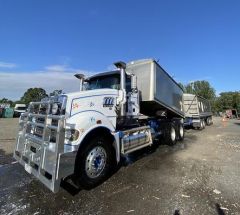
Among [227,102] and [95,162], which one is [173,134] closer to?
[95,162]

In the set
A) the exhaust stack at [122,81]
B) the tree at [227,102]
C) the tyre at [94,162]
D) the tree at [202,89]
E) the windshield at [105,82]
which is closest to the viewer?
the tyre at [94,162]

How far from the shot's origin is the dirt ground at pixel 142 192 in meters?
4.16

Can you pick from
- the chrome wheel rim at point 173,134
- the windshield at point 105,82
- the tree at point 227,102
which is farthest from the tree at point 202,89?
the windshield at point 105,82

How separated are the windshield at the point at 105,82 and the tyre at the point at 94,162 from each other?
1.92 metres

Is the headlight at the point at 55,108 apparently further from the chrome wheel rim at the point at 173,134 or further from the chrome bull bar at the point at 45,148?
the chrome wheel rim at the point at 173,134

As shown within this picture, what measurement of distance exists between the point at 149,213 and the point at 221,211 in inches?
49.6

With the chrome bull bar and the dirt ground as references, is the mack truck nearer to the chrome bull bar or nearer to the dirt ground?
the chrome bull bar

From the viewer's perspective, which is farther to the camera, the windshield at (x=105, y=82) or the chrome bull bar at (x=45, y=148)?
the windshield at (x=105, y=82)

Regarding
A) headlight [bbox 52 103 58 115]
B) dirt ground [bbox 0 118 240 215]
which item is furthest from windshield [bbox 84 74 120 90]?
dirt ground [bbox 0 118 240 215]

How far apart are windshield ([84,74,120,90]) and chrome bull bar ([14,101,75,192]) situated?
2.34 m

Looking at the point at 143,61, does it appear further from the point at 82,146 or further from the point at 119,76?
the point at 82,146

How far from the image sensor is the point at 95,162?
5.20 metres

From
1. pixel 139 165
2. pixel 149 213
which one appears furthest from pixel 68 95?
pixel 139 165

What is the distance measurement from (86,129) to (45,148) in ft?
2.95
